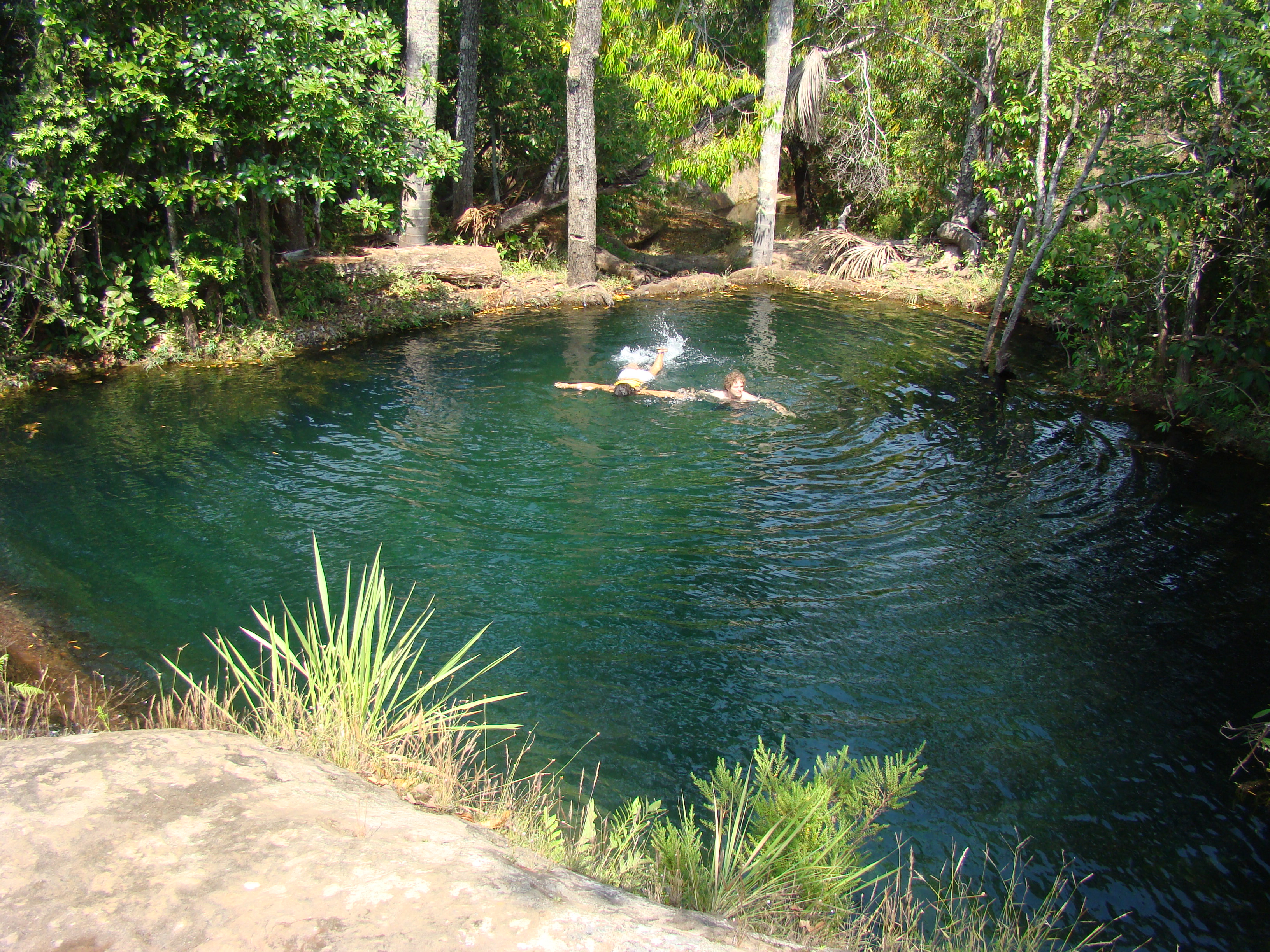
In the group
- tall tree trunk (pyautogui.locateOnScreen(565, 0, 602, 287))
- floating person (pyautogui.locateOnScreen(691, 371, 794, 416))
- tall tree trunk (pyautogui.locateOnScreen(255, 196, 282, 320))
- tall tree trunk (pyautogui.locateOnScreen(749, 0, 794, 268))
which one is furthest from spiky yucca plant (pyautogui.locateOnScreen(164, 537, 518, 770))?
tall tree trunk (pyautogui.locateOnScreen(749, 0, 794, 268))

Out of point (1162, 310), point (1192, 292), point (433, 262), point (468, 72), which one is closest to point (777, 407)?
point (1162, 310)

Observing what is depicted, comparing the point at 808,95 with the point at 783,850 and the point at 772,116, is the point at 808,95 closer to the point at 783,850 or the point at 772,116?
the point at 772,116

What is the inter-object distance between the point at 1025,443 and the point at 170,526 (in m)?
9.39

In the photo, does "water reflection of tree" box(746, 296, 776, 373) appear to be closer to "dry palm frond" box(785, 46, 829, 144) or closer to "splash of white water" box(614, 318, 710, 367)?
"splash of white water" box(614, 318, 710, 367)

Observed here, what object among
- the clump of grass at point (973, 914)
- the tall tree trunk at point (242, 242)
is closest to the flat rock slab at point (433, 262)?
the tall tree trunk at point (242, 242)

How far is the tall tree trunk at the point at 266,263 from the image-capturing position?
12773 mm

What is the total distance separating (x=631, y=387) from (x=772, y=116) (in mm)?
11231

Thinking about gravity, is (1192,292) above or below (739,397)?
above

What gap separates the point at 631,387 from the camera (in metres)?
11.0

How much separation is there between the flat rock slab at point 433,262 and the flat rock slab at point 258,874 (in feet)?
43.3

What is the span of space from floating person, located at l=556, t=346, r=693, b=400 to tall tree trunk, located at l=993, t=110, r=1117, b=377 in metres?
4.81

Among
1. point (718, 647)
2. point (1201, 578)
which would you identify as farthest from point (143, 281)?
point (1201, 578)

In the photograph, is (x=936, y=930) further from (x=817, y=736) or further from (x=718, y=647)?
(x=718, y=647)

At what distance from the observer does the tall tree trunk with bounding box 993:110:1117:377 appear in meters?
10.3
